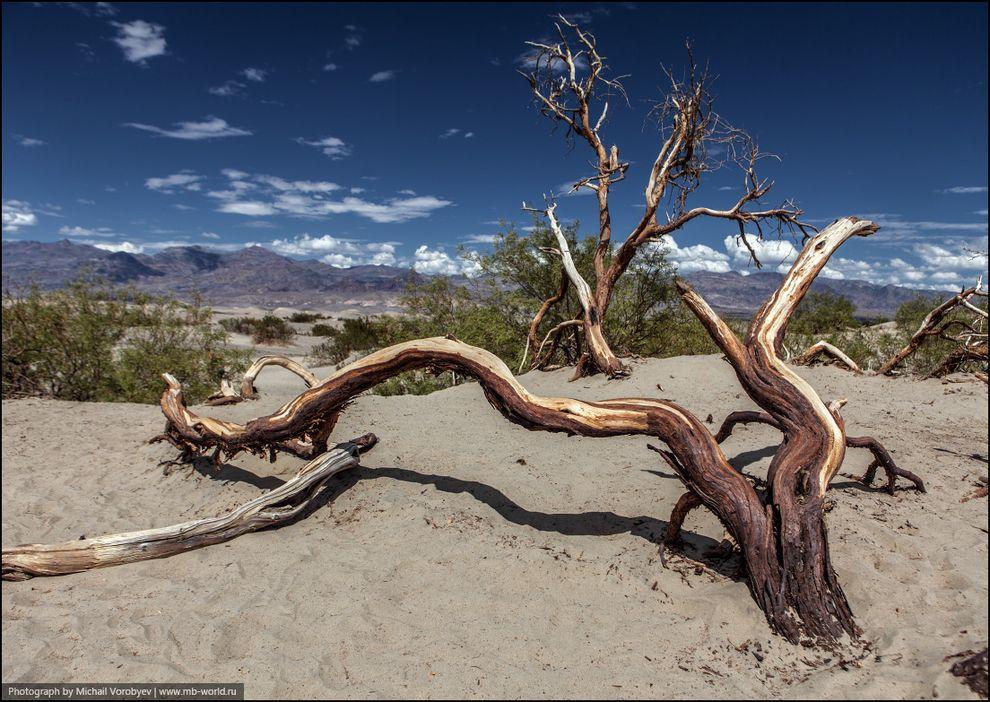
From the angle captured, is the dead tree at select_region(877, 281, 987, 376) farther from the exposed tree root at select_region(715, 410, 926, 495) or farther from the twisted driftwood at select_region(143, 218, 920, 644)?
the twisted driftwood at select_region(143, 218, 920, 644)

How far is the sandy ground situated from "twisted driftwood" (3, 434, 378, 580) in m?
0.11

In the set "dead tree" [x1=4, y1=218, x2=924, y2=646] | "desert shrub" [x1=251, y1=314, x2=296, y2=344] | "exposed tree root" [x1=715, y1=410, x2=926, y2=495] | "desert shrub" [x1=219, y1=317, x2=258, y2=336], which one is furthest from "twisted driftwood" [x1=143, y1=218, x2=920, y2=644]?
"desert shrub" [x1=219, y1=317, x2=258, y2=336]

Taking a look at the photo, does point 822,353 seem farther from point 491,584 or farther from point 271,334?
point 271,334

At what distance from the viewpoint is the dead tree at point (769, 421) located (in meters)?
2.79

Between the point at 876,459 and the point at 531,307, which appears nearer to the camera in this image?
the point at 876,459

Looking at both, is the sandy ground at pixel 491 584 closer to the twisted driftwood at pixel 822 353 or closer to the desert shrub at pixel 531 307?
the twisted driftwood at pixel 822 353

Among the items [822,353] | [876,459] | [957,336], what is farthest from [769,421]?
[822,353]

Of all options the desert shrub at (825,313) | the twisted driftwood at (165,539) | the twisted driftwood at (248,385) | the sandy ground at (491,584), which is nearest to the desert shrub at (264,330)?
the twisted driftwood at (248,385)

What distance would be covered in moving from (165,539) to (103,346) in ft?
Result: 24.6

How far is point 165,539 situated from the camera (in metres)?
3.91

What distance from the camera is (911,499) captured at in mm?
4008

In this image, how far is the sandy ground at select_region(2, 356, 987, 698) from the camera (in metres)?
2.51

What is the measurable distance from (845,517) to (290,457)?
5.68m

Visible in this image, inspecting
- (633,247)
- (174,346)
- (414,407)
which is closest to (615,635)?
(414,407)
